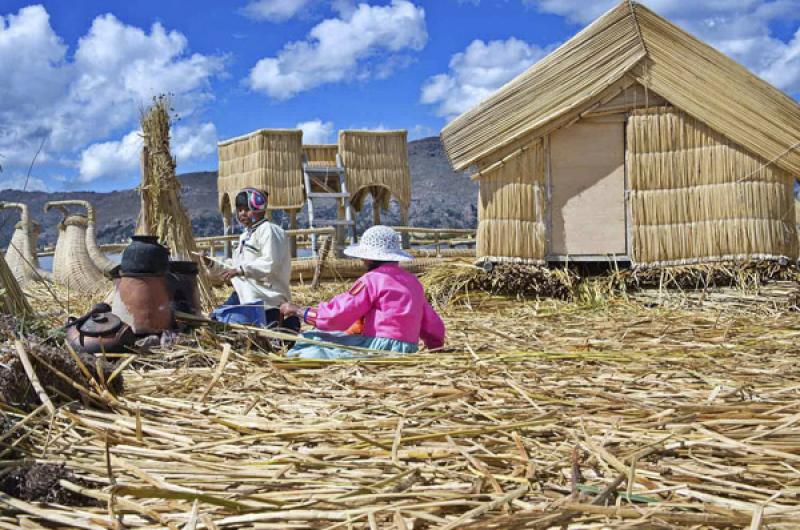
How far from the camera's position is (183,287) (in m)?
4.63

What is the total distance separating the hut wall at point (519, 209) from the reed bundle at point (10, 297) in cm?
404

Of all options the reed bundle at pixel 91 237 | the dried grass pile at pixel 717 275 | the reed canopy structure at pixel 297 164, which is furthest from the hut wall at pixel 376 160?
the dried grass pile at pixel 717 275

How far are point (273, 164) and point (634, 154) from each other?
23.6 ft

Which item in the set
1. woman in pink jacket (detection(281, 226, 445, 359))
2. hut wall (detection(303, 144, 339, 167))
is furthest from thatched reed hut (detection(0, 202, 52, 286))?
woman in pink jacket (detection(281, 226, 445, 359))

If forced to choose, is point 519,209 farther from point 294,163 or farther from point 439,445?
point 294,163

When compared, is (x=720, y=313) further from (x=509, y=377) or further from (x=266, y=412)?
(x=266, y=412)

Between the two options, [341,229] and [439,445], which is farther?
[341,229]

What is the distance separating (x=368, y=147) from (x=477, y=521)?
12.0m

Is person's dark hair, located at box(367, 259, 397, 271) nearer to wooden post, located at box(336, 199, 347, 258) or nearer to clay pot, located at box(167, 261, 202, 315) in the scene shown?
clay pot, located at box(167, 261, 202, 315)

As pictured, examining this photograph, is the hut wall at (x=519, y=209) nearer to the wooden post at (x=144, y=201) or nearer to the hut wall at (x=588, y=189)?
the hut wall at (x=588, y=189)

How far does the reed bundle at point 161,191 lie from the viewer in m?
5.44

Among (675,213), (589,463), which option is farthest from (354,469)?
(675,213)

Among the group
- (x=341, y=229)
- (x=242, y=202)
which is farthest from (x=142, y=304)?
(x=341, y=229)

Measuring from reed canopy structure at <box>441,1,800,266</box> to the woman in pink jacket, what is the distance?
3.33 meters
